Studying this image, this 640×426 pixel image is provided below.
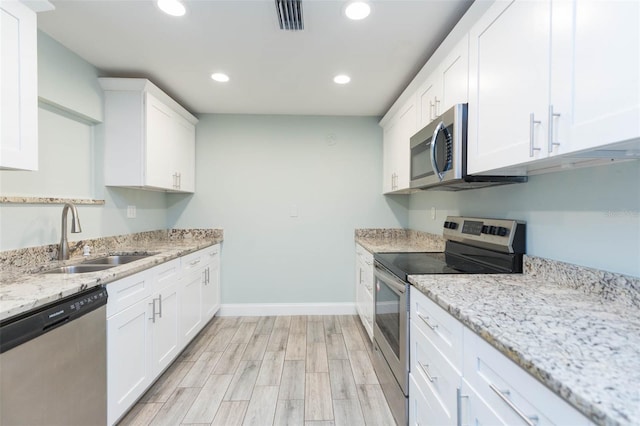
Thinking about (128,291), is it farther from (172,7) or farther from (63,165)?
(172,7)

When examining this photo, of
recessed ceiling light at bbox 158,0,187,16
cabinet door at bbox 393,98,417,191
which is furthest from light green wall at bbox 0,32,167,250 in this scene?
cabinet door at bbox 393,98,417,191

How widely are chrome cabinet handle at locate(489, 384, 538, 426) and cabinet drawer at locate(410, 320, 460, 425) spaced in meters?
0.22

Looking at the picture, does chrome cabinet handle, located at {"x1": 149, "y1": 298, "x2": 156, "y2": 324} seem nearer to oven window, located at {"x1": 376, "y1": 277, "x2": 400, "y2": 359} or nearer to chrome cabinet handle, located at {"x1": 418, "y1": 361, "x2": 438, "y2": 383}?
oven window, located at {"x1": 376, "y1": 277, "x2": 400, "y2": 359}

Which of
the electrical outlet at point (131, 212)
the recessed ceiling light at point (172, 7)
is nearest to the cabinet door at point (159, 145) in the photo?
the electrical outlet at point (131, 212)

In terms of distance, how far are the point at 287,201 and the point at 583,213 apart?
2.64 metres

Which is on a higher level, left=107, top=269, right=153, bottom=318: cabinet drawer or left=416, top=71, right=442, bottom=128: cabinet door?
left=416, top=71, right=442, bottom=128: cabinet door

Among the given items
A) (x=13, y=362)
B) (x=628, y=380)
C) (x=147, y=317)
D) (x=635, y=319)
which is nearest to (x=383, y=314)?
(x=635, y=319)

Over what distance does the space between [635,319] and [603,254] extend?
320 mm

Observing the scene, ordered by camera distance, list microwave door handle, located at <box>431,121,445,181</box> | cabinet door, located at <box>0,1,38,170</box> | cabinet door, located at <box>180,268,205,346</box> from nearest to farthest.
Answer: cabinet door, located at <box>0,1,38,170</box>, microwave door handle, located at <box>431,121,445,181</box>, cabinet door, located at <box>180,268,205,346</box>

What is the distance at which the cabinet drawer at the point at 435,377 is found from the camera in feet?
3.37

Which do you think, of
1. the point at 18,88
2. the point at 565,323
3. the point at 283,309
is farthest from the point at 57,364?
the point at 283,309

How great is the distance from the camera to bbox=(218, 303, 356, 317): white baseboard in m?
3.29

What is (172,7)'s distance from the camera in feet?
5.15

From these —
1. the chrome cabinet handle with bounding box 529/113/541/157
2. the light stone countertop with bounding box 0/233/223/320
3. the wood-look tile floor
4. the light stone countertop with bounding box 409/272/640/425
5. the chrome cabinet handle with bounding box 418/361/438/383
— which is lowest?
the wood-look tile floor
